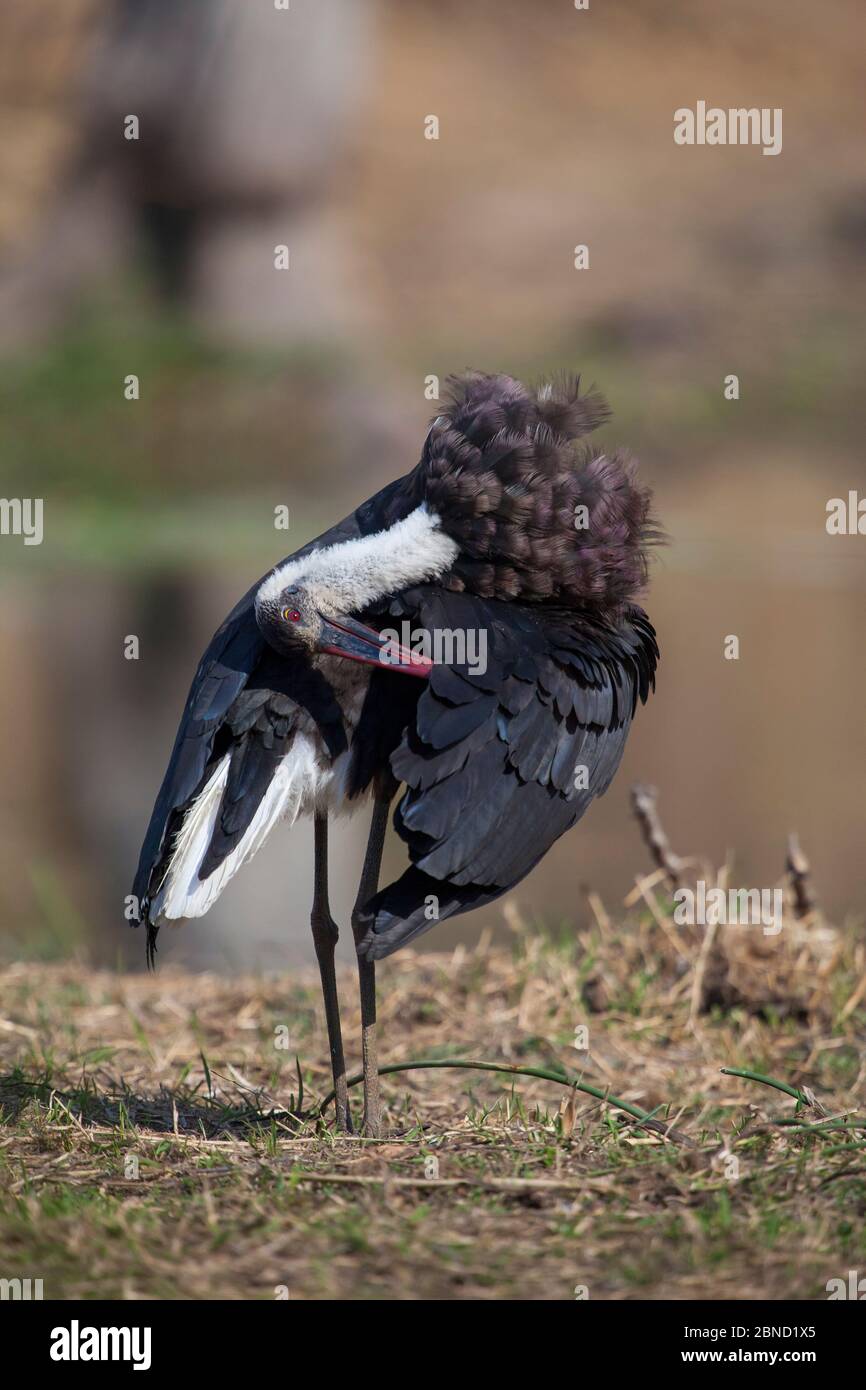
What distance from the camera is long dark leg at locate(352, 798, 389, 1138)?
3.53 m

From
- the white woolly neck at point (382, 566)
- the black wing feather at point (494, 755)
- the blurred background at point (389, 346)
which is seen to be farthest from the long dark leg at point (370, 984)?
the blurred background at point (389, 346)

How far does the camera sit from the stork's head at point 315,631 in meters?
3.47

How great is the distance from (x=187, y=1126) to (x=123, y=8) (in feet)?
48.8

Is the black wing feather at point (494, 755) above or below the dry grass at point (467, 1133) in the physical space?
above

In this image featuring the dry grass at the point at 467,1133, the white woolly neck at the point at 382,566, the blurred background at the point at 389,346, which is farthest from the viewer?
the blurred background at the point at 389,346

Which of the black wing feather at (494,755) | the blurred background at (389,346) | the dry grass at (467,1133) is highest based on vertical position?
the blurred background at (389,346)

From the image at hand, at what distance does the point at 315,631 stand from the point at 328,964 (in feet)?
2.57

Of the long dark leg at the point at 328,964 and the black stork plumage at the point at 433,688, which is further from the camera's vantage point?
the long dark leg at the point at 328,964

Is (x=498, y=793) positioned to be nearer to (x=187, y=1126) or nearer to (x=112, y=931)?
(x=187, y=1126)

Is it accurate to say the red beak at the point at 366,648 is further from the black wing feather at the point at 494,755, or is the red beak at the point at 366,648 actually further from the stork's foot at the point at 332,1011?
the stork's foot at the point at 332,1011

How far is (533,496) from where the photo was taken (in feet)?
12.0

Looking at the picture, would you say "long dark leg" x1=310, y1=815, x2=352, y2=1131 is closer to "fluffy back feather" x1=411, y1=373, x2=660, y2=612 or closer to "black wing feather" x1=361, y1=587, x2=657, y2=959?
"black wing feather" x1=361, y1=587, x2=657, y2=959

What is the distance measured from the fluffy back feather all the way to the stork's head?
0.80 feet

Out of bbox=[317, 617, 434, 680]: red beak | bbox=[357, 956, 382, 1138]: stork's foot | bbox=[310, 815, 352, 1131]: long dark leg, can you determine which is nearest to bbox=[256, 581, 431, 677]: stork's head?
bbox=[317, 617, 434, 680]: red beak
